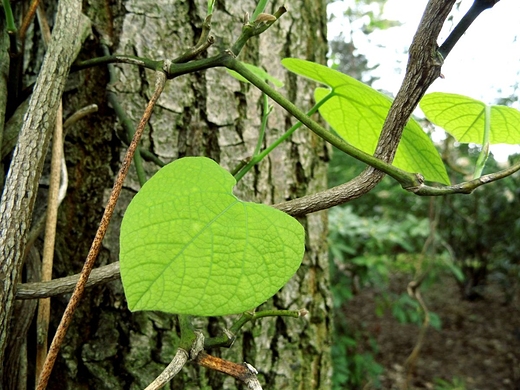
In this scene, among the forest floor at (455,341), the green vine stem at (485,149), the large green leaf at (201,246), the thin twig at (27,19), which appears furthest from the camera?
the forest floor at (455,341)

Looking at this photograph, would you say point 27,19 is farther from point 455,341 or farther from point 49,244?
point 455,341

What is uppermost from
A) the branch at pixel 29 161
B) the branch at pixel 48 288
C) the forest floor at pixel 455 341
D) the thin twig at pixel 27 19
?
the thin twig at pixel 27 19

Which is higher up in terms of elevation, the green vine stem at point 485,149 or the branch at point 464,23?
the branch at point 464,23

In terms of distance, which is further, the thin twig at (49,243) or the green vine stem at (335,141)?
the thin twig at (49,243)

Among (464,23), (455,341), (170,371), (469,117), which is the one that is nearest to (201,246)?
(170,371)

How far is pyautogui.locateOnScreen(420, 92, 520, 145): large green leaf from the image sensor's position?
47 cm

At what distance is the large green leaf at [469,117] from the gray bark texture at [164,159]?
0.26 m

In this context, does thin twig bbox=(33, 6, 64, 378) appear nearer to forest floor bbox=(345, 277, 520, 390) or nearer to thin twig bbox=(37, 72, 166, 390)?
thin twig bbox=(37, 72, 166, 390)

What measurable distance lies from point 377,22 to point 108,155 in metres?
1.87

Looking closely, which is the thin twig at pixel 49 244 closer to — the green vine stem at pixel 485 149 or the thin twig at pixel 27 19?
the thin twig at pixel 27 19

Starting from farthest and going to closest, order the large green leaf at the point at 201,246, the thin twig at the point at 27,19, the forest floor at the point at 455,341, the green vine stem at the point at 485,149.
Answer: the forest floor at the point at 455,341
the thin twig at the point at 27,19
the green vine stem at the point at 485,149
the large green leaf at the point at 201,246

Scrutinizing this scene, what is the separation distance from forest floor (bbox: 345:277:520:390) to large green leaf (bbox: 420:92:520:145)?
2.63m

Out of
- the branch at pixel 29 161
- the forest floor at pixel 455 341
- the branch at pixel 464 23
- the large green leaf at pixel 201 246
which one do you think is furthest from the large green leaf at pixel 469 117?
the forest floor at pixel 455 341

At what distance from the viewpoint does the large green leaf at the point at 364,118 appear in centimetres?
46
